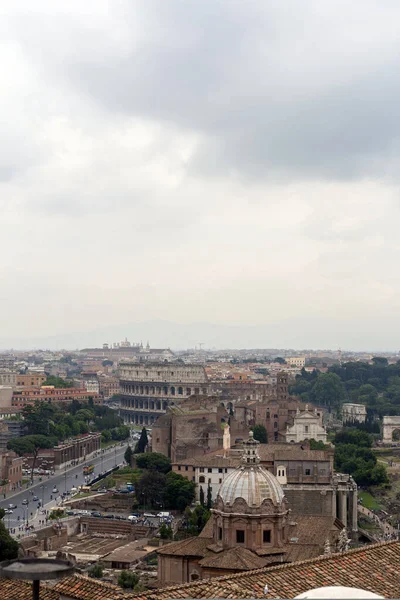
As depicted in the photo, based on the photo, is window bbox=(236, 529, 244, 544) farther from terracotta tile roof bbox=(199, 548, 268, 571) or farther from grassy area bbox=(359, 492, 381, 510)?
grassy area bbox=(359, 492, 381, 510)

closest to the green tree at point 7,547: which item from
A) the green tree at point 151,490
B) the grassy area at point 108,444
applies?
the green tree at point 151,490

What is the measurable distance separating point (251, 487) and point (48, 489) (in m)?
29.2

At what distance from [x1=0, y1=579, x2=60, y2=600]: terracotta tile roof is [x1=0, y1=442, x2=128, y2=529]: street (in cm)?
2720

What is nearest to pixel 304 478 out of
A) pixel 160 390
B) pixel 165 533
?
pixel 165 533

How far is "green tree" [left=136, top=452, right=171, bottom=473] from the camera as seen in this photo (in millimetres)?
48844

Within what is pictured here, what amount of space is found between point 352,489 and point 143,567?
11001 millimetres

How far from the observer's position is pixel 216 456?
45.3 metres

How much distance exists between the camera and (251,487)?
82.9 feet

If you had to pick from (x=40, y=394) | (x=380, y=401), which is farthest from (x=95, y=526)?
(x=380, y=401)

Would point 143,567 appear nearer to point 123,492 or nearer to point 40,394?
point 123,492

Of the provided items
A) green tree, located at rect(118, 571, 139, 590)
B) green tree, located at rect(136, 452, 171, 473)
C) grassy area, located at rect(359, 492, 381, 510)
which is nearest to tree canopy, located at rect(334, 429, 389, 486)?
grassy area, located at rect(359, 492, 381, 510)

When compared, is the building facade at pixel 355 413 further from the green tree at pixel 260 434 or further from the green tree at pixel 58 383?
the green tree at pixel 58 383

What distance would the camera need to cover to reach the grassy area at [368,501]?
4634cm

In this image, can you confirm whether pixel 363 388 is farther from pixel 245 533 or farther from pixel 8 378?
pixel 245 533
